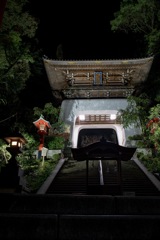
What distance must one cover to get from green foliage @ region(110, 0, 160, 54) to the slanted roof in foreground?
8.24ft

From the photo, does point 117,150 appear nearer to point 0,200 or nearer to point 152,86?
point 0,200

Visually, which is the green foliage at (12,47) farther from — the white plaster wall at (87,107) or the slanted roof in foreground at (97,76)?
the white plaster wall at (87,107)

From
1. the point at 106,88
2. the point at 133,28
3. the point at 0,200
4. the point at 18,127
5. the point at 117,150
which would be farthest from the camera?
the point at 133,28

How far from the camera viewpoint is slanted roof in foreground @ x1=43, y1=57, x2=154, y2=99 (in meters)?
21.8

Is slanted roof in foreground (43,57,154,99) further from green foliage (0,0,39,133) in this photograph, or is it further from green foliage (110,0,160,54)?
green foliage (0,0,39,133)

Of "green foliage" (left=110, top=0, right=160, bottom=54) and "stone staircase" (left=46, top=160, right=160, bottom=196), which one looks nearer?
"stone staircase" (left=46, top=160, right=160, bottom=196)

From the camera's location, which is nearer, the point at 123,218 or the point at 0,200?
the point at 123,218

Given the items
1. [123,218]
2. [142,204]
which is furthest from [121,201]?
[123,218]

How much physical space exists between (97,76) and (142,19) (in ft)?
25.1

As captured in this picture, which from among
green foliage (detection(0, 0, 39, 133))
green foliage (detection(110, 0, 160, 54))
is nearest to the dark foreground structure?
green foliage (detection(0, 0, 39, 133))

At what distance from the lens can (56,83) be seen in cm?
2497

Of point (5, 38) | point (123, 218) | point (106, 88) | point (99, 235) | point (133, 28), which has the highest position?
point (133, 28)

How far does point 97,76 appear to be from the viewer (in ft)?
75.5

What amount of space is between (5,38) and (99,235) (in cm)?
890
